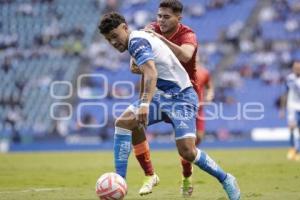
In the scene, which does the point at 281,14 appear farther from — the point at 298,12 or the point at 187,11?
the point at 187,11

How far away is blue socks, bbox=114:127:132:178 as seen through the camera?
9102mm

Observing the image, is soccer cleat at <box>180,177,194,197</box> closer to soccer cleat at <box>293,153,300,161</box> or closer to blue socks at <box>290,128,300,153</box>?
soccer cleat at <box>293,153,300,161</box>

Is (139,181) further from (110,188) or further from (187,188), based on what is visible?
(110,188)

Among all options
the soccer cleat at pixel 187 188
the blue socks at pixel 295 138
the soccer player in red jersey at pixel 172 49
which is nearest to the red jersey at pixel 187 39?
the soccer player in red jersey at pixel 172 49

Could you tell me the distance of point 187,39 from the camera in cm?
980

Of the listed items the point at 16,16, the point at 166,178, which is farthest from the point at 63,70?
the point at 166,178

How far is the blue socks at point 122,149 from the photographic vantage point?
29.9 ft

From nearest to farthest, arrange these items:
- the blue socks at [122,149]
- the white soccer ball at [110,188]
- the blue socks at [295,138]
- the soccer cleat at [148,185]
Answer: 1. the white soccer ball at [110,188]
2. the blue socks at [122,149]
3. the soccer cleat at [148,185]
4. the blue socks at [295,138]

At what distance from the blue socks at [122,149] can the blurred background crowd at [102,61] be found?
761 inches

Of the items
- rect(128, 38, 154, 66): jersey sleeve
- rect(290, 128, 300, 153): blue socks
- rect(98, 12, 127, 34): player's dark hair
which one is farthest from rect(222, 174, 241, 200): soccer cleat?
rect(290, 128, 300, 153): blue socks

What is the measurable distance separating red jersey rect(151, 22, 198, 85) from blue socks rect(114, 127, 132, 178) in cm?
156

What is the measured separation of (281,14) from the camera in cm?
3600

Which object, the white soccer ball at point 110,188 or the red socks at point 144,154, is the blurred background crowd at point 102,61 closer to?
the red socks at point 144,154

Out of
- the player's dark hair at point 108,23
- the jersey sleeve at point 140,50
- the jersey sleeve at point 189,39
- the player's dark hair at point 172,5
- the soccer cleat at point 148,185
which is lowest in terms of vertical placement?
the soccer cleat at point 148,185
